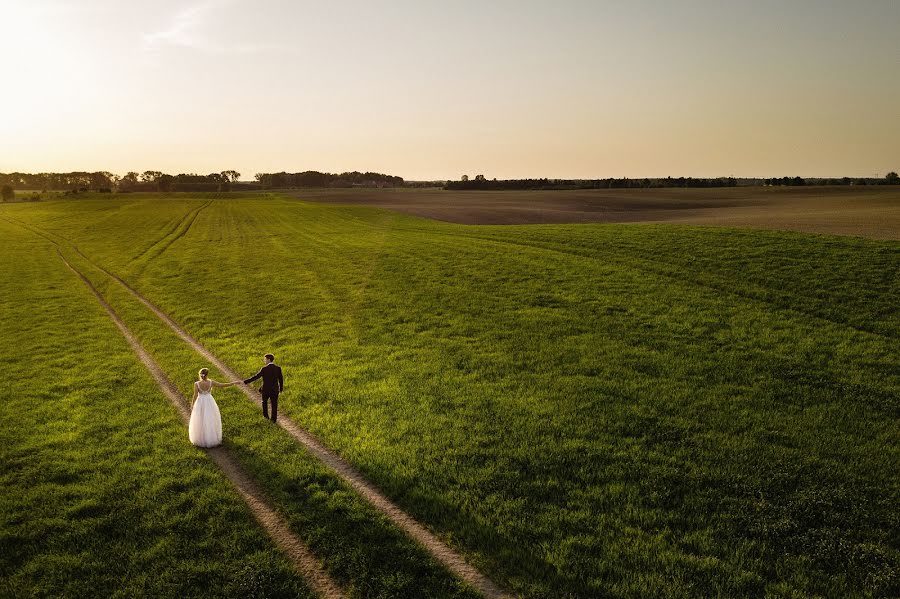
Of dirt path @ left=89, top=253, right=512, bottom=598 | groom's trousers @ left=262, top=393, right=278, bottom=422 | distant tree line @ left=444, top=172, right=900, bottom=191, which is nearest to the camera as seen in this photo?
dirt path @ left=89, top=253, right=512, bottom=598

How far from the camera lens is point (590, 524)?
30.4ft

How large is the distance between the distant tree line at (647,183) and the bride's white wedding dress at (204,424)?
154 m

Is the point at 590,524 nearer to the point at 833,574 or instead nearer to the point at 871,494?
the point at 833,574

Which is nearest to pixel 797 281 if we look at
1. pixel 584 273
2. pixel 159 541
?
pixel 584 273

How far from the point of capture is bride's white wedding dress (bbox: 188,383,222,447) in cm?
1248

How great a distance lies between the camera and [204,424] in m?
12.5

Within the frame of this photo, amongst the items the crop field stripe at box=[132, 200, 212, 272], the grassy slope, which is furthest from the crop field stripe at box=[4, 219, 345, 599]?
the crop field stripe at box=[132, 200, 212, 272]

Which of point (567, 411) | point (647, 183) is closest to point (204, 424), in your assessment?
Result: point (567, 411)

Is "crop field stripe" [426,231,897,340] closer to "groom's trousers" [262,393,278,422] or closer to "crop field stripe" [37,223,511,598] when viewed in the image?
"crop field stripe" [37,223,511,598]

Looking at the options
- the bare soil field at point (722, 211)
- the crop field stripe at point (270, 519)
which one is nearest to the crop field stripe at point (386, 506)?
the crop field stripe at point (270, 519)

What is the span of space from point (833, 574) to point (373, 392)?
11130 mm

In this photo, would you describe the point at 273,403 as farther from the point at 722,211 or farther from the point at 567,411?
the point at 722,211

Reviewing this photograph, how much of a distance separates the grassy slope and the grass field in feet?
0.42

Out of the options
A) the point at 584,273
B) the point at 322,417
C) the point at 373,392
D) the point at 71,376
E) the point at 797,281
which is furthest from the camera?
the point at 584,273
